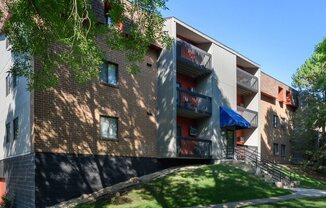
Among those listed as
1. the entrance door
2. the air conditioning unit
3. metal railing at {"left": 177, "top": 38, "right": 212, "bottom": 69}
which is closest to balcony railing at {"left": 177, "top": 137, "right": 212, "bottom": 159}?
the air conditioning unit

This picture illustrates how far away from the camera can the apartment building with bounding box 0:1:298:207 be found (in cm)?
1891

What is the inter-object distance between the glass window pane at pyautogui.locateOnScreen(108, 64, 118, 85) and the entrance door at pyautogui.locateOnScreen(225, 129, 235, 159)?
36.0 ft

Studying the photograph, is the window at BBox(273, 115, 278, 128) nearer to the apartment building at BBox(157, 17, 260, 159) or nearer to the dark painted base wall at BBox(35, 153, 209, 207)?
the apartment building at BBox(157, 17, 260, 159)

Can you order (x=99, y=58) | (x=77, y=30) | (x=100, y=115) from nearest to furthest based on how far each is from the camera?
(x=77, y=30) → (x=99, y=58) → (x=100, y=115)

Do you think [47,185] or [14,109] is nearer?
[47,185]

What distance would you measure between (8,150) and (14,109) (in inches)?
100

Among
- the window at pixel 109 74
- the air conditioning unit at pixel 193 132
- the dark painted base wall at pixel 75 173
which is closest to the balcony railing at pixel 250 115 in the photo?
the air conditioning unit at pixel 193 132

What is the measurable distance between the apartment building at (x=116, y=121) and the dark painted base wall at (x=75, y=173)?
44 mm

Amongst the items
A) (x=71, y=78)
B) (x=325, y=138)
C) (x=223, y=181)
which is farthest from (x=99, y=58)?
(x=325, y=138)

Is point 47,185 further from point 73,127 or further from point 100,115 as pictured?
point 100,115

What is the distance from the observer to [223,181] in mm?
20609

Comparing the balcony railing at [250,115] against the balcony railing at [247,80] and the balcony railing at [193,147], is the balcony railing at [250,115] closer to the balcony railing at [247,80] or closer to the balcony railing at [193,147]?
the balcony railing at [247,80]

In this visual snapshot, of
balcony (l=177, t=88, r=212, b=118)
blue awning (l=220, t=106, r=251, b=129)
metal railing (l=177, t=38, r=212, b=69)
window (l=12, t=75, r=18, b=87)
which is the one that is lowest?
blue awning (l=220, t=106, r=251, b=129)

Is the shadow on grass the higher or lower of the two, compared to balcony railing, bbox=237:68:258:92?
lower
